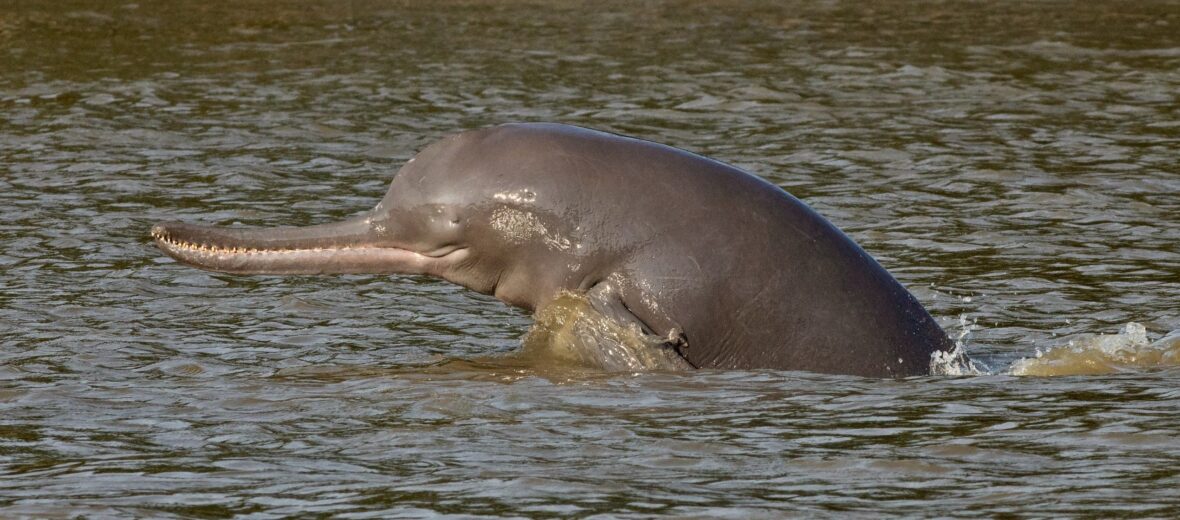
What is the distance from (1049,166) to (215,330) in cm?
948

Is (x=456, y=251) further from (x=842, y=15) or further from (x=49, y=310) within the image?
(x=842, y=15)

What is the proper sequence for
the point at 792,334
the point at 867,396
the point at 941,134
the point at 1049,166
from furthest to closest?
1. the point at 941,134
2. the point at 1049,166
3. the point at 792,334
4. the point at 867,396

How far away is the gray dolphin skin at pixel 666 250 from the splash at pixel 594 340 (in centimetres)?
6

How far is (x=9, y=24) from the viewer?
30.9 meters

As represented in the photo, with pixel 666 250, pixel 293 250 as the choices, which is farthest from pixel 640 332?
pixel 293 250

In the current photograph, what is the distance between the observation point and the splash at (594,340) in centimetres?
1070

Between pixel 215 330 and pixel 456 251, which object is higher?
pixel 456 251

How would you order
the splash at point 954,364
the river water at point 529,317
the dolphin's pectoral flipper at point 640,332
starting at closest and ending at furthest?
1. the river water at point 529,317
2. the dolphin's pectoral flipper at point 640,332
3. the splash at point 954,364

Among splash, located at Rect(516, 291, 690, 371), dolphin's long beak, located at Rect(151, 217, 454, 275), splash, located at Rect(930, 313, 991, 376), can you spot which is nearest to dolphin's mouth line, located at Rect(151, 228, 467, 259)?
dolphin's long beak, located at Rect(151, 217, 454, 275)

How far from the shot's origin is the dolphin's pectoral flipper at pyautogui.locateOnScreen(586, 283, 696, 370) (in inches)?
420

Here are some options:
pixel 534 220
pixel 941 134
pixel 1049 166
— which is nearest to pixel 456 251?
pixel 534 220

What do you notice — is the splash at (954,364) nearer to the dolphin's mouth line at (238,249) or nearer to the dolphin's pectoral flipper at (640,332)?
the dolphin's pectoral flipper at (640,332)

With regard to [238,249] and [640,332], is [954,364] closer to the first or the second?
[640,332]

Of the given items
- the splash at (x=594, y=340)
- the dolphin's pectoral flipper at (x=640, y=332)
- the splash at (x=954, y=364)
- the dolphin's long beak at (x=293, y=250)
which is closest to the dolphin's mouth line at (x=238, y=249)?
the dolphin's long beak at (x=293, y=250)
